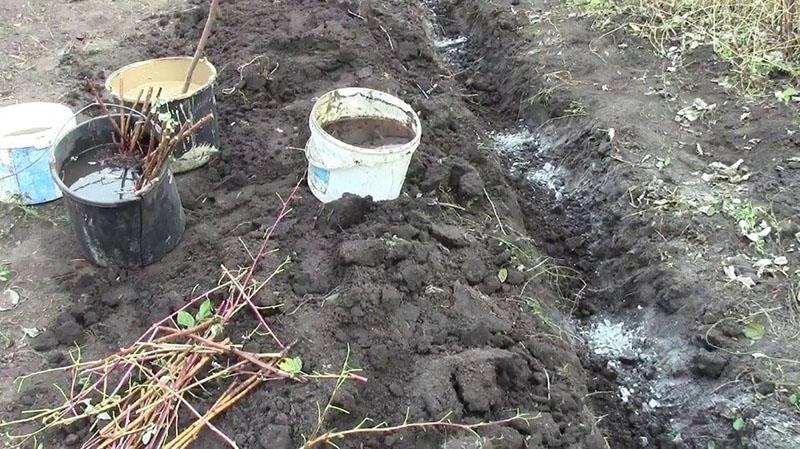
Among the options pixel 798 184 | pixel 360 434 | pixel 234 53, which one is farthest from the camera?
pixel 234 53

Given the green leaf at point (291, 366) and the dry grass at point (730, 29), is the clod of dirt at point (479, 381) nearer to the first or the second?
the green leaf at point (291, 366)

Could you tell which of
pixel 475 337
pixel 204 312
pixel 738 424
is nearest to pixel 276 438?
pixel 204 312

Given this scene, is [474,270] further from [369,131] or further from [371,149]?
[369,131]

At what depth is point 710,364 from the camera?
10.2ft

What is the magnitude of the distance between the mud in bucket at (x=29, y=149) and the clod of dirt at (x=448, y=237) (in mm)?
1802

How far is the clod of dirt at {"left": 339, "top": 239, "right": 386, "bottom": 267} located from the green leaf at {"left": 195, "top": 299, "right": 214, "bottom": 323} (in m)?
0.61

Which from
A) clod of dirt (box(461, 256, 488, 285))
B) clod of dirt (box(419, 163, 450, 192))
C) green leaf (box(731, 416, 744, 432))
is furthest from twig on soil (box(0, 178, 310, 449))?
green leaf (box(731, 416, 744, 432))

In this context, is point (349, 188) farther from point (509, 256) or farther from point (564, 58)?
point (564, 58)

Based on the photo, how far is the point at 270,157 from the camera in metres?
3.90

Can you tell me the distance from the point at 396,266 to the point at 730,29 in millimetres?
3310

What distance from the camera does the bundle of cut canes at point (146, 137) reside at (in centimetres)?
304

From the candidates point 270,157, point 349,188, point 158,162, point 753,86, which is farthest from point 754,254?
point 158,162

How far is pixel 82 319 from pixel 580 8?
4177 millimetres

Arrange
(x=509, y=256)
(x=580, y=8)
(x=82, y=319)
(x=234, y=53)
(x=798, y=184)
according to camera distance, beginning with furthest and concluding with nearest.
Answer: (x=580, y=8) → (x=234, y=53) → (x=798, y=184) → (x=509, y=256) → (x=82, y=319)
